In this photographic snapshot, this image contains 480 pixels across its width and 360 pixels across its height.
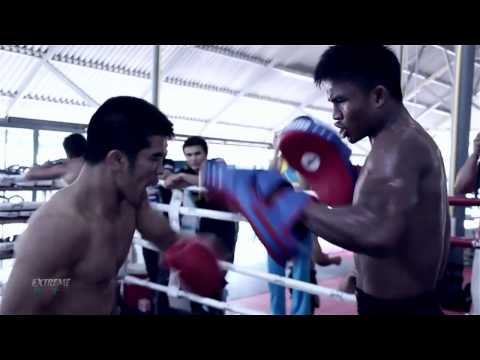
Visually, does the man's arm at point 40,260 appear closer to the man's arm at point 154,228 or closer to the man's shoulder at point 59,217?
the man's shoulder at point 59,217

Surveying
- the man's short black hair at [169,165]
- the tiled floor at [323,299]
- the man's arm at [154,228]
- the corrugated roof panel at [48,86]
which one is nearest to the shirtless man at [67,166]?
the man's short black hair at [169,165]

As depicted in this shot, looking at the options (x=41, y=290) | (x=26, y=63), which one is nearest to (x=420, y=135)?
(x=41, y=290)

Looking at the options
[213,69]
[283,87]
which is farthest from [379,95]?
[283,87]

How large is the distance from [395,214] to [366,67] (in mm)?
404

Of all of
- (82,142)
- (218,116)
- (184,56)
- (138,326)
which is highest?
(184,56)

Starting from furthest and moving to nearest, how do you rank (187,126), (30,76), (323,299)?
1. (187,126)
2. (30,76)
3. (323,299)

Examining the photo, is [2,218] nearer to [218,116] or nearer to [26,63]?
[26,63]

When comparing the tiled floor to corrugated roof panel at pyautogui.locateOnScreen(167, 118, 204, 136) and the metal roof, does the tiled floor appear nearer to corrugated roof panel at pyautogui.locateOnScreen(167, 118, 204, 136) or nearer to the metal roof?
the metal roof

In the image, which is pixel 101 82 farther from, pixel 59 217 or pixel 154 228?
pixel 59 217

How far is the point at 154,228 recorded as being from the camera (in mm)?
1665

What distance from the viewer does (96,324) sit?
0.81 m

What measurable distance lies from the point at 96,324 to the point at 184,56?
25.1 ft

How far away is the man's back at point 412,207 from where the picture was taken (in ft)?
3.44

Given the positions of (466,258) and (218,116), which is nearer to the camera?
(466,258)
